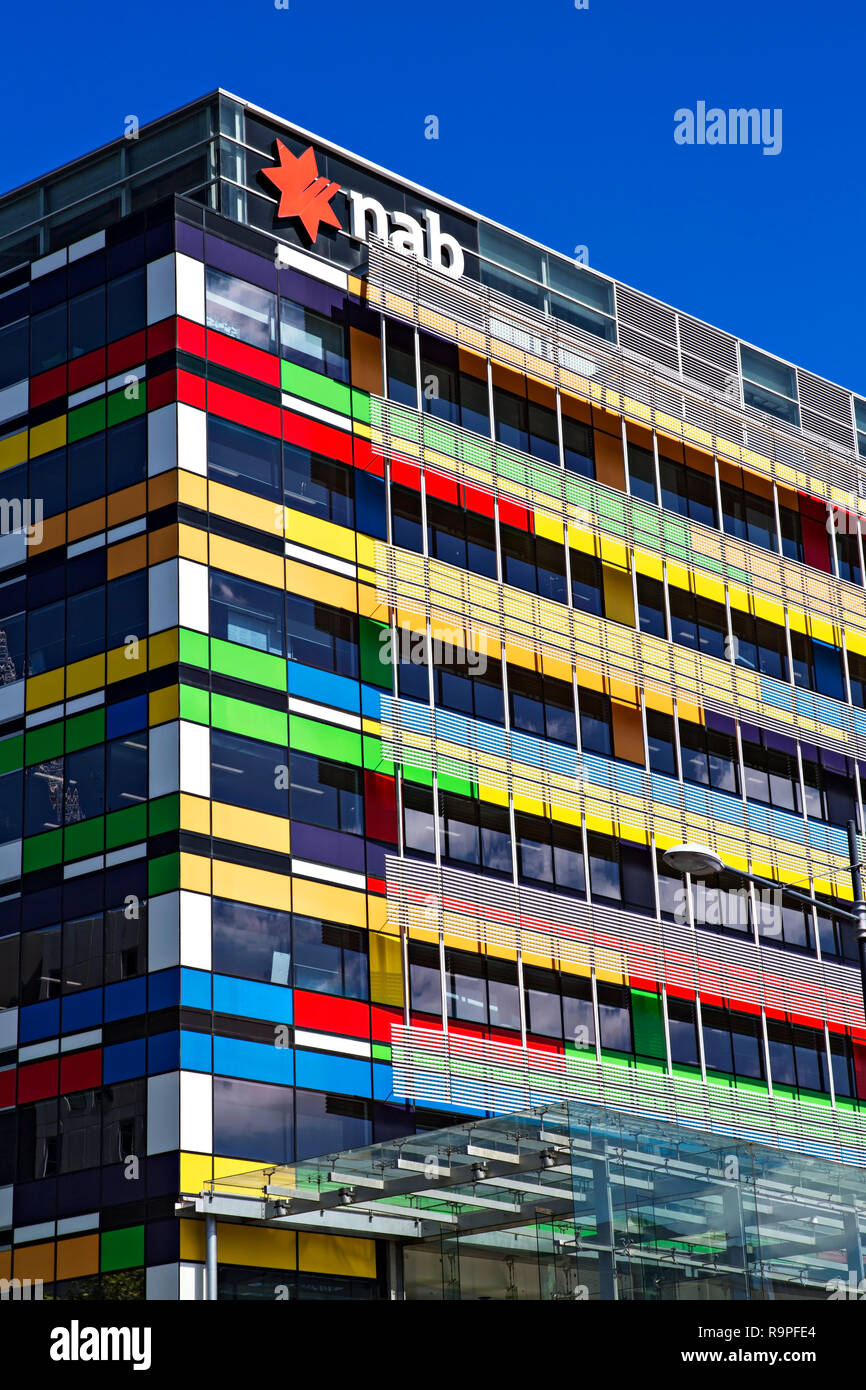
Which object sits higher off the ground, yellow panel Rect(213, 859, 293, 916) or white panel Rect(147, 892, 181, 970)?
yellow panel Rect(213, 859, 293, 916)

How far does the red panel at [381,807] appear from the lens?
143 ft

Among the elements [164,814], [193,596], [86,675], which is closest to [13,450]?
[86,675]

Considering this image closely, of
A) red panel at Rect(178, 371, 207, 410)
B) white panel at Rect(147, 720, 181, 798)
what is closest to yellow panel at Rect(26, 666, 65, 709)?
white panel at Rect(147, 720, 181, 798)

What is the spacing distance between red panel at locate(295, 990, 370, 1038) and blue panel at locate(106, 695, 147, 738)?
685cm

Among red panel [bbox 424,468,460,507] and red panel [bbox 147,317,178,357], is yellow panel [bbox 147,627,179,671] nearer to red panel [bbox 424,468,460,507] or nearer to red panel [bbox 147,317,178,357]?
red panel [bbox 147,317,178,357]

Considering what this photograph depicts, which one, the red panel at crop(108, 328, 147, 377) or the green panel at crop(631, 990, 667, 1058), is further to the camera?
the green panel at crop(631, 990, 667, 1058)

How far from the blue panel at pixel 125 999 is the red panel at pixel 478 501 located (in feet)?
51.5

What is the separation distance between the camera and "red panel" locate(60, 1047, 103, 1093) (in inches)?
1554

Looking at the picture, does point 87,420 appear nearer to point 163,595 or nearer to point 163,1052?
point 163,595

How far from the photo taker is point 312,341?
152 ft

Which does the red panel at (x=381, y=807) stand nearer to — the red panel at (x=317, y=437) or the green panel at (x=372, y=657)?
the green panel at (x=372, y=657)

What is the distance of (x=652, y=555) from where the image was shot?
52.6 m

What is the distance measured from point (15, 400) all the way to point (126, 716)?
10.2m
